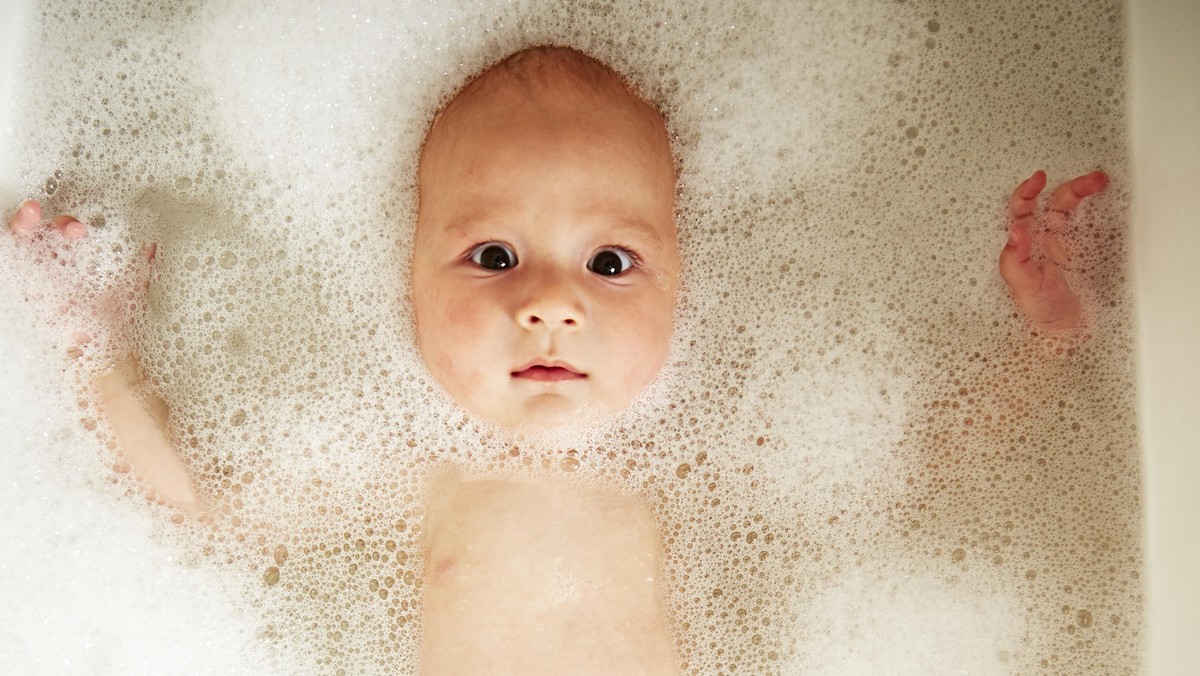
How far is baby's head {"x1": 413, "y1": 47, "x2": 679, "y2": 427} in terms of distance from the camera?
33.7 inches

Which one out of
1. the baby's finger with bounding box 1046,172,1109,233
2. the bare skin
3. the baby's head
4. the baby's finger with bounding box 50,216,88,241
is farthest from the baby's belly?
the baby's finger with bounding box 1046,172,1109,233

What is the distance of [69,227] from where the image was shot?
37.9 inches

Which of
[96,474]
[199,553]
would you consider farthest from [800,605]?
[96,474]

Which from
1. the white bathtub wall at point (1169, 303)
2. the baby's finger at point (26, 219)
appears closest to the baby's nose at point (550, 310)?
the baby's finger at point (26, 219)

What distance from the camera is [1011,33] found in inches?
41.8

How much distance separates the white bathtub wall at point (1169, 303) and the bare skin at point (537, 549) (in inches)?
4.0

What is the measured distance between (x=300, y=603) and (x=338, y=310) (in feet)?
1.20

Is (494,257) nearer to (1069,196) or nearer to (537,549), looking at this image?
(537,549)

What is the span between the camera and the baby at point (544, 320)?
868mm

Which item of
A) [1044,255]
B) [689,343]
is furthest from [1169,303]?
[689,343]

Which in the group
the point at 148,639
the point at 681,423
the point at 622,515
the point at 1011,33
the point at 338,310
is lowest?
the point at 148,639

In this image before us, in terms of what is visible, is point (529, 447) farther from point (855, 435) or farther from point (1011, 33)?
point (1011, 33)

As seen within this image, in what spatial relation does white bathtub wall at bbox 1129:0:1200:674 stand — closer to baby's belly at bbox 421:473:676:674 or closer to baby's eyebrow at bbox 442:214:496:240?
baby's belly at bbox 421:473:676:674

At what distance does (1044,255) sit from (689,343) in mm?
438
